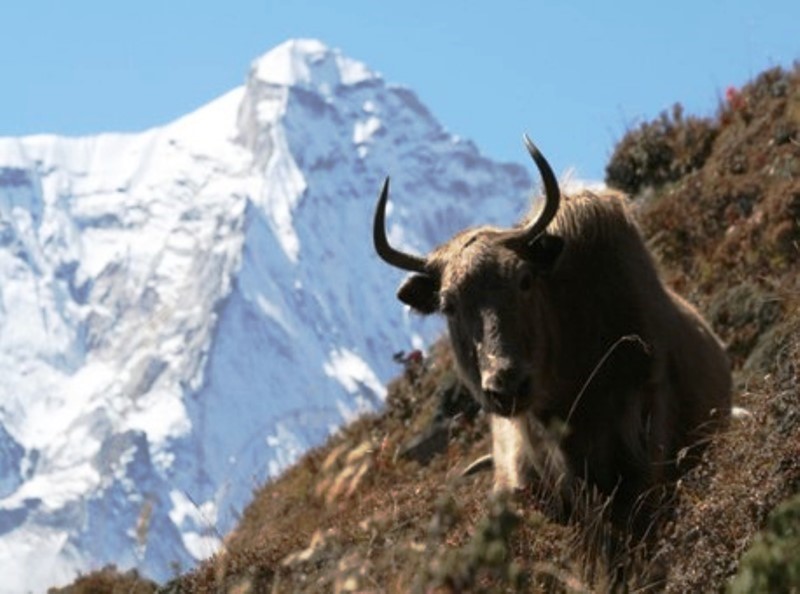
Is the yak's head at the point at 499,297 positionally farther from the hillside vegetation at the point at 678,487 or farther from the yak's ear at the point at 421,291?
the hillside vegetation at the point at 678,487

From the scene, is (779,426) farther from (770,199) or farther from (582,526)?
(770,199)

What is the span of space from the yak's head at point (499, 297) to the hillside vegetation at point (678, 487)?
62 cm

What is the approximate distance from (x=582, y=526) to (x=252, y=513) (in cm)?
1187

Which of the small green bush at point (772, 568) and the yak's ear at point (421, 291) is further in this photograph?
the yak's ear at point (421, 291)

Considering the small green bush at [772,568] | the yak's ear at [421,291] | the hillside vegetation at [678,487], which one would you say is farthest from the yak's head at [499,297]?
the small green bush at [772,568]

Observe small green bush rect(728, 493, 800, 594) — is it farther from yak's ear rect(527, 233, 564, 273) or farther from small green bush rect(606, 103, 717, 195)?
small green bush rect(606, 103, 717, 195)

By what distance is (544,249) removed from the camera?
10859mm

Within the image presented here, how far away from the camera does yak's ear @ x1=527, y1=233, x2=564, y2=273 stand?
10852 millimetres

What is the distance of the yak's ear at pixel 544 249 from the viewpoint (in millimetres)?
10852

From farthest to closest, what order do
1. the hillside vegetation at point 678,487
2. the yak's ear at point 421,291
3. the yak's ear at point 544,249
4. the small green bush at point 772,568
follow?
the yak's ear at point 421,291
the yak's ear at point 544,249
the hillside vegetation at point 678,487
the small green bush at point 772,568

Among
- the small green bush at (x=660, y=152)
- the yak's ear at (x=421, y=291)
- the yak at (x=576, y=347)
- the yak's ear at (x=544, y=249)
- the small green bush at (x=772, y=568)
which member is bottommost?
the small green bush at (x=772, y=568)

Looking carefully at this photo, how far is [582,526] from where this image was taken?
9.80 m

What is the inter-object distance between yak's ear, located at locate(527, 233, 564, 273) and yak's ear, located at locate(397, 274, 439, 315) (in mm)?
853

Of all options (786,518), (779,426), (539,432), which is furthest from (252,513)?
(786,518)
